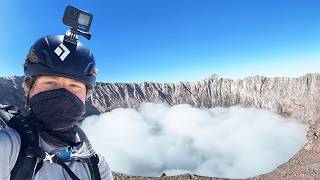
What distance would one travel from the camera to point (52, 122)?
231 inches

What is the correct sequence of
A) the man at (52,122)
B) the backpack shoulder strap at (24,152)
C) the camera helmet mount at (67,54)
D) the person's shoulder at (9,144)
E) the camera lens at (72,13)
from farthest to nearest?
the camera lens at (72,13)
the camera helmet mount at (67,54)
the man at (52,122)
the backpack shoulder strap at (24,152)
the person's shoulder at (9,144)

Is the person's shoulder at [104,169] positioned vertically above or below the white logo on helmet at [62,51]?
below

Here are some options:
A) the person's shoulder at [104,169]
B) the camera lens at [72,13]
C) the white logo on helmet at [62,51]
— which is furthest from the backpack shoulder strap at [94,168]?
the camera lens at [72,13]

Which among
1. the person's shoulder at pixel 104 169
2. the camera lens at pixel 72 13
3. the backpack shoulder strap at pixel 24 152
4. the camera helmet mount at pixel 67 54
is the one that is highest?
the camera lens at pixel 72 13

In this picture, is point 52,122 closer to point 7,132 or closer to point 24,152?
point 24,152

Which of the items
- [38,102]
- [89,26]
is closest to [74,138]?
[38,102]

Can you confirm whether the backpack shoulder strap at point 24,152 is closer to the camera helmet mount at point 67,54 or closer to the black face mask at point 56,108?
the black face mask at point 56,108

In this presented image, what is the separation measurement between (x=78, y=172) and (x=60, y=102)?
1019mm

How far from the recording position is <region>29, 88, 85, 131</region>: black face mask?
19.3 feet

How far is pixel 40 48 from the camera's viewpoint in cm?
641

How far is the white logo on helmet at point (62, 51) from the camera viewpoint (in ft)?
20.9

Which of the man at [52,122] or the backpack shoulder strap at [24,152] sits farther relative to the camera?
the man at [52,122]

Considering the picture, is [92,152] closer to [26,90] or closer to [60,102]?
[60,102]

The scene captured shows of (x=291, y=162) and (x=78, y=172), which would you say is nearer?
(x=78, y=172)
